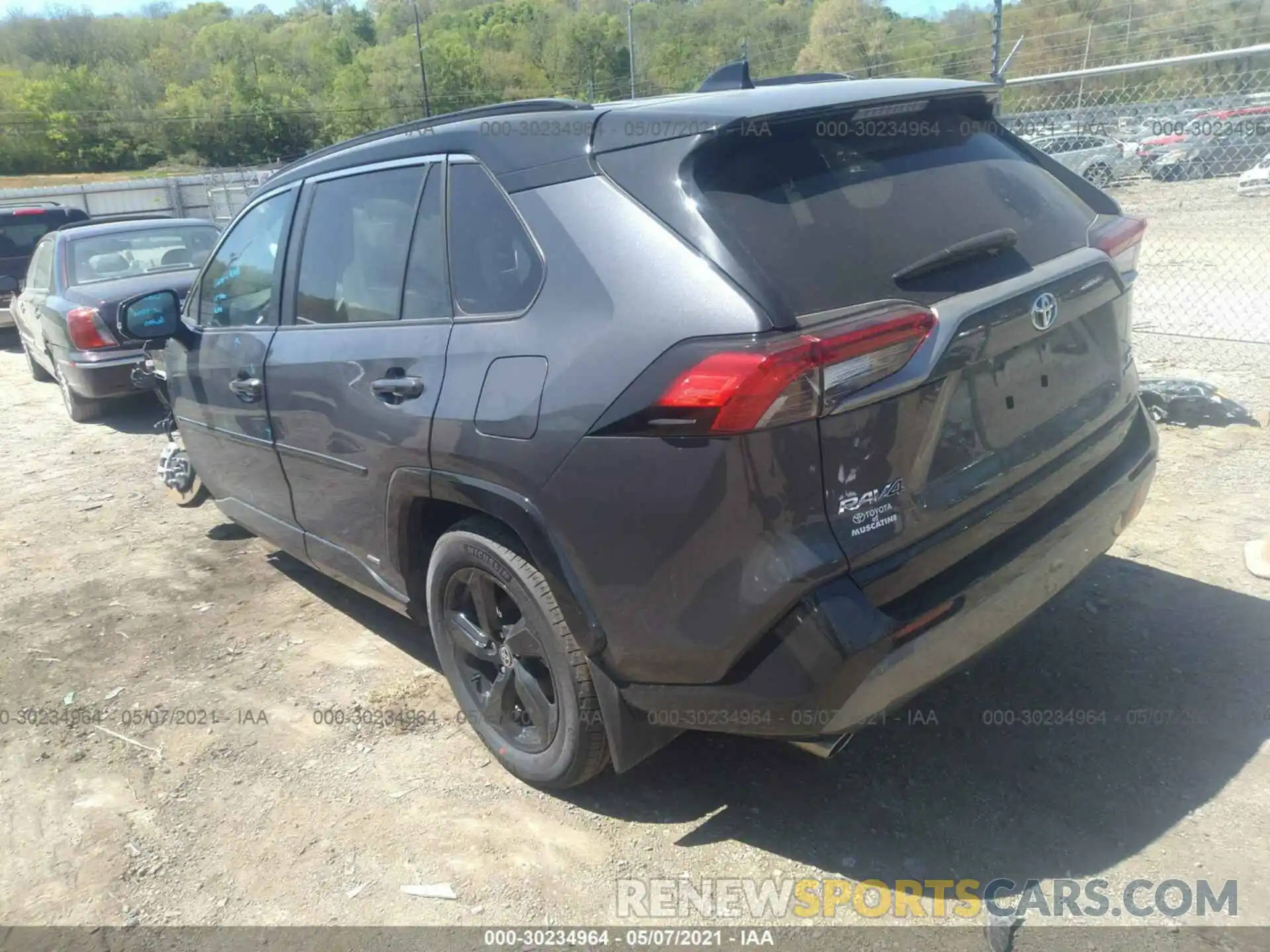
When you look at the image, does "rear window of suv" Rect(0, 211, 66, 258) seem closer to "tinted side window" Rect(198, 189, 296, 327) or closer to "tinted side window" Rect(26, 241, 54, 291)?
"tinted side window" Rect(26, 241, 54, 291)

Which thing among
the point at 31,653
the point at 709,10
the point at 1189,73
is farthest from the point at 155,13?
the point at 31,653

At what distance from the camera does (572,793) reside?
3.07 meters

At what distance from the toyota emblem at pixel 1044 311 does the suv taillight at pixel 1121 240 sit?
0.43m

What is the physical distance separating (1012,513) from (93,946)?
2708 mm

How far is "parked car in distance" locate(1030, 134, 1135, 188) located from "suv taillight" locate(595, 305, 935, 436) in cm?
832

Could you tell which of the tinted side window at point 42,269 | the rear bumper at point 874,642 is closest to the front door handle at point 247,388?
the rear bumper at point 874,642

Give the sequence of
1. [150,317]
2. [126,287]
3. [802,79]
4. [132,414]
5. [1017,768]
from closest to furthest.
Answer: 1. [1017,768]
2. [802,79]
3. [150,317]
4. [126,287]
5. [132,414]

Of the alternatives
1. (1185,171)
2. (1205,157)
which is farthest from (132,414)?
(1185,171)

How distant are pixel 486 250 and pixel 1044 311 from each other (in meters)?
1.54

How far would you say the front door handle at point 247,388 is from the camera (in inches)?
150

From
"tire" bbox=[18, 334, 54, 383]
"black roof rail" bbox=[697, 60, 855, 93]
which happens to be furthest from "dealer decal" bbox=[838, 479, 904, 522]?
"tire" bbox=[18, 334, 54, 383]

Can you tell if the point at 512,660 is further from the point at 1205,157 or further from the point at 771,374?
the point at 1205,157

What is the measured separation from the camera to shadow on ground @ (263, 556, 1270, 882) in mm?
2678

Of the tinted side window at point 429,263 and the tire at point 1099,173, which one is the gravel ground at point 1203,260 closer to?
the tire at point 1099,173
